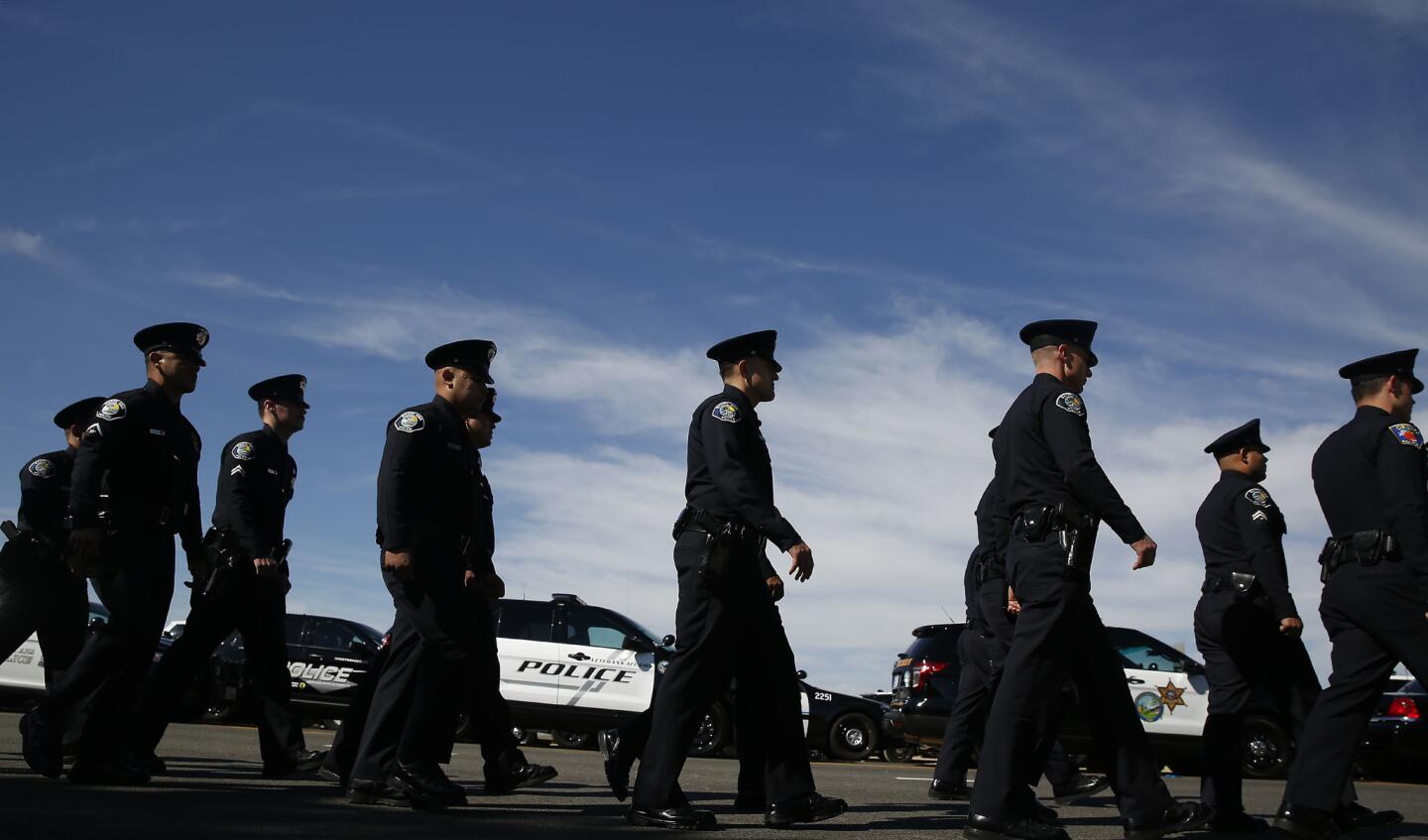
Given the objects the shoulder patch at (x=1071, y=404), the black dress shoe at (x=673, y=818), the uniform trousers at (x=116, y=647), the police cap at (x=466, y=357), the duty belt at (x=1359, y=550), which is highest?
the police cap at (x=466, y=357)

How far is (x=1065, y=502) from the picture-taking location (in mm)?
5488

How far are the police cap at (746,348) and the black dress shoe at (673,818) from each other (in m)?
1.98

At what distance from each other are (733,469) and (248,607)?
3.29 meters

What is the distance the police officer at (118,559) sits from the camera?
654 centimetres

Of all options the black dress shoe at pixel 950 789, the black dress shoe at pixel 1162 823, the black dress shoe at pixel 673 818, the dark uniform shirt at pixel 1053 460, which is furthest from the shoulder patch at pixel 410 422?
the black dress shoe at pixel 950 789

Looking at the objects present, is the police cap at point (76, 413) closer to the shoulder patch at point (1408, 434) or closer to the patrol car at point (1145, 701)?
the shoulder patch at point (1408, 434)

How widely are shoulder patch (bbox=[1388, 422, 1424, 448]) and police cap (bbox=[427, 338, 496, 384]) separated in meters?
4.07

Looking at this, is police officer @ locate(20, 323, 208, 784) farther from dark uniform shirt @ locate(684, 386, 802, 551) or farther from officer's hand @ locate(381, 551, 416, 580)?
dark uniform shirt @ locate(684, 386, 802, 551)

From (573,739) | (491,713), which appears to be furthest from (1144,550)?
(573,739)

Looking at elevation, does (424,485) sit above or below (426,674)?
above

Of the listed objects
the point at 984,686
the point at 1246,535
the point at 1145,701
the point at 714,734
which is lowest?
the point at 714,734

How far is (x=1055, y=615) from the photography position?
17.7 feet

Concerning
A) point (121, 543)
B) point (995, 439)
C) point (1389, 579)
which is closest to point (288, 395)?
point (121, 543)

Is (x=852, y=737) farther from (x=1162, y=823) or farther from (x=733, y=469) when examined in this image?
(x=733, y=469)
